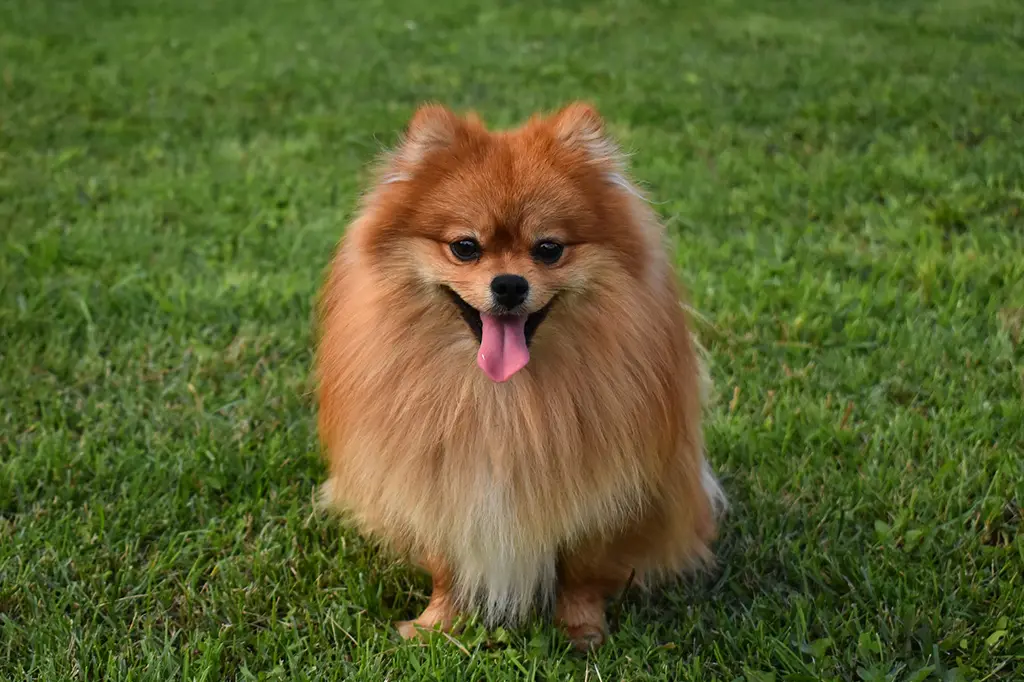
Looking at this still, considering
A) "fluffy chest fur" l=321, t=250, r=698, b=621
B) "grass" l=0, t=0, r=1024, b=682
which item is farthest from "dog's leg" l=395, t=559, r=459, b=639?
"fluffy chest fur" l=321, t=250, r=698, b=621

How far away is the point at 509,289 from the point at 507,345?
15cm

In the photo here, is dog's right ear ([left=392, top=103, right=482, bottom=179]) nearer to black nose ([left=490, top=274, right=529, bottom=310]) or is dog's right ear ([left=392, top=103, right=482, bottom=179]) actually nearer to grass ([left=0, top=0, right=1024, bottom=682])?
black nose ([left=490, top=274, right=529, bottom=310])

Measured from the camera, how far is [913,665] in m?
2.16

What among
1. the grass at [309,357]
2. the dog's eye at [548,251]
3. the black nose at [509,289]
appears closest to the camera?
the black nose at [509,289]

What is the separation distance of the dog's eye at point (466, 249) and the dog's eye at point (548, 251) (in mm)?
126

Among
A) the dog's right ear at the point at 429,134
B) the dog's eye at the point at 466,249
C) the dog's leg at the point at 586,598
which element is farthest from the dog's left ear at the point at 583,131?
the dog's leg at the point at 586,598

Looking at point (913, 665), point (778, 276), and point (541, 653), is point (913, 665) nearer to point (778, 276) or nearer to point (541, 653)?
point (541, 653)

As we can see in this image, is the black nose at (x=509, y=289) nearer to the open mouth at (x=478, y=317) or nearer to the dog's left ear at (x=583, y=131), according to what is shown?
the open mouth at (x=478, y=317)

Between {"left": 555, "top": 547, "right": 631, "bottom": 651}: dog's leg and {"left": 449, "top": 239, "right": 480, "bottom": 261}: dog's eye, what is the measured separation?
2.85 feet

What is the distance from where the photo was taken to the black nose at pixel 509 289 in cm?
184

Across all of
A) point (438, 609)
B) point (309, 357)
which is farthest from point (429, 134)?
point (309, 357)

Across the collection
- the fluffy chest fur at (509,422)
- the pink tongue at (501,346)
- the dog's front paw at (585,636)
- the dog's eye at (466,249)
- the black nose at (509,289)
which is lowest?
the dog's front paw at (585,636)

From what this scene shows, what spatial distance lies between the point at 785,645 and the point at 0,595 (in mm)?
2089

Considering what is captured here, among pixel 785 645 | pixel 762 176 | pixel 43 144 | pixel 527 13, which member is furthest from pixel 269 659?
pixel 527 13
